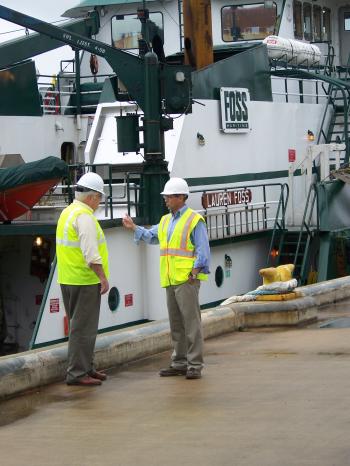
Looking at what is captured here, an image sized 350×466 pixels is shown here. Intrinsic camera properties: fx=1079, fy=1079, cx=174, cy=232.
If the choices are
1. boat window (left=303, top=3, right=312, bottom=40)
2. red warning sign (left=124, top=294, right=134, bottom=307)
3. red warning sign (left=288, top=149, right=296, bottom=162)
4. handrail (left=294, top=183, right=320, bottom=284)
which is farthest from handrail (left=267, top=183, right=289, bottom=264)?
boat window (left=303, top=3, right=312, bottom=40)

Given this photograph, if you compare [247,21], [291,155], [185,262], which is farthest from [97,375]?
[247,21]

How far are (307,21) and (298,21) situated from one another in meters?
0.52

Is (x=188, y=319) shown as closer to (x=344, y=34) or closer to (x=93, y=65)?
(x=93, y=65)

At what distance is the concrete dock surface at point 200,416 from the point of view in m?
6.10

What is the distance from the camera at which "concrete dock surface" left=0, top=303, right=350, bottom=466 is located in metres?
6.10

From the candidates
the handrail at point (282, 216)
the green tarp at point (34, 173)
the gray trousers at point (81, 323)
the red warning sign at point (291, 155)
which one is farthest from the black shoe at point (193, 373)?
the red warning sign at point (291, 155)

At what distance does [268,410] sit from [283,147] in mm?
12174

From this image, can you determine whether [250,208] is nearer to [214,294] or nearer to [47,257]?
[214,294]

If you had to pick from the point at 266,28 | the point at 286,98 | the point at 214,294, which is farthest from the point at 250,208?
the point at 266,28

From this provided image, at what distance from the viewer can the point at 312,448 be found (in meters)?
6.10

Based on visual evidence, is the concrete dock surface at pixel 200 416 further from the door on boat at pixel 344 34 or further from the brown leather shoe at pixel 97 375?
the door on boat at pixel 344 34

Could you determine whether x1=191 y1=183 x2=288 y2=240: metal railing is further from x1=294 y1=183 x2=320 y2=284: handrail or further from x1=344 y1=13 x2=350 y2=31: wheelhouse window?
x1=344 y1=13 x2=350 y2=31: wheelhouse window

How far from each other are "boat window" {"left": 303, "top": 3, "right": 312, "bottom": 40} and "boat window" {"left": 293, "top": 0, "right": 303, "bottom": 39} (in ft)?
0.62

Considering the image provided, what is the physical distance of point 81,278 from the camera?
818 centimetres
